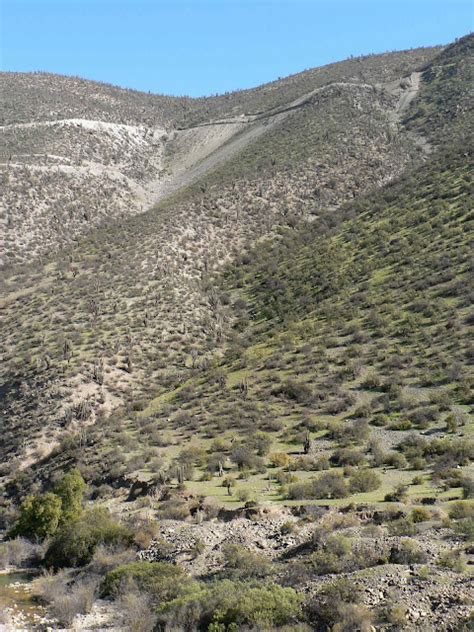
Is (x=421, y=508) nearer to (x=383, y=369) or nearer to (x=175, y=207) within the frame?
(x=383, y=369)

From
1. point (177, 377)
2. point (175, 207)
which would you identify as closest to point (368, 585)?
point (177, 377)

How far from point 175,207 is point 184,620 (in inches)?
1845

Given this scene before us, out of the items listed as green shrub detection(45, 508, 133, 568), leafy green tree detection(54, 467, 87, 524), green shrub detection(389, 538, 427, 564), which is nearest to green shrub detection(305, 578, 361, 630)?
green shrub detection(389, 538, 427, 564)

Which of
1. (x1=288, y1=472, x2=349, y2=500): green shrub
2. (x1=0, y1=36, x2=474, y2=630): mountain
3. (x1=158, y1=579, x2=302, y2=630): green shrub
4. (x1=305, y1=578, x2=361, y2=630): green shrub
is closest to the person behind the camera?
(x1=305, y1=578, x2=361, y2=630): green shrub

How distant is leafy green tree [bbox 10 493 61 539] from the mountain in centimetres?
211

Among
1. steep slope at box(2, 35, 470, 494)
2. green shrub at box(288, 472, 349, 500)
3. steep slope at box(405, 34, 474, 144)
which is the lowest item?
green shrub at box(288, 472, 349, 500)

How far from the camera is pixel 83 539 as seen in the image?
20.0 meters

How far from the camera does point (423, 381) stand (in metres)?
27.7

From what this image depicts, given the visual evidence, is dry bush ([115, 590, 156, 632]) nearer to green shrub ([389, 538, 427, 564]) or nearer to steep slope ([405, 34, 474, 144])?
green shrub ([389, 538, 427, 564])

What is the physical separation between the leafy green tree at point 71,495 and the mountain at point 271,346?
1.38 m

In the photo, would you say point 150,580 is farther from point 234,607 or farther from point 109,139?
point 109,139

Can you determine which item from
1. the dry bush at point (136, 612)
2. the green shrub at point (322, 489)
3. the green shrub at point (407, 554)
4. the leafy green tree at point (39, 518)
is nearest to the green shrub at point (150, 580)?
the dry bush at point (136, 612)

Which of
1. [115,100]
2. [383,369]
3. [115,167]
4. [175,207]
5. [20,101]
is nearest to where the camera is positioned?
[383,369]

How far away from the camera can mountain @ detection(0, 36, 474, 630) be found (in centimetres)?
1702
